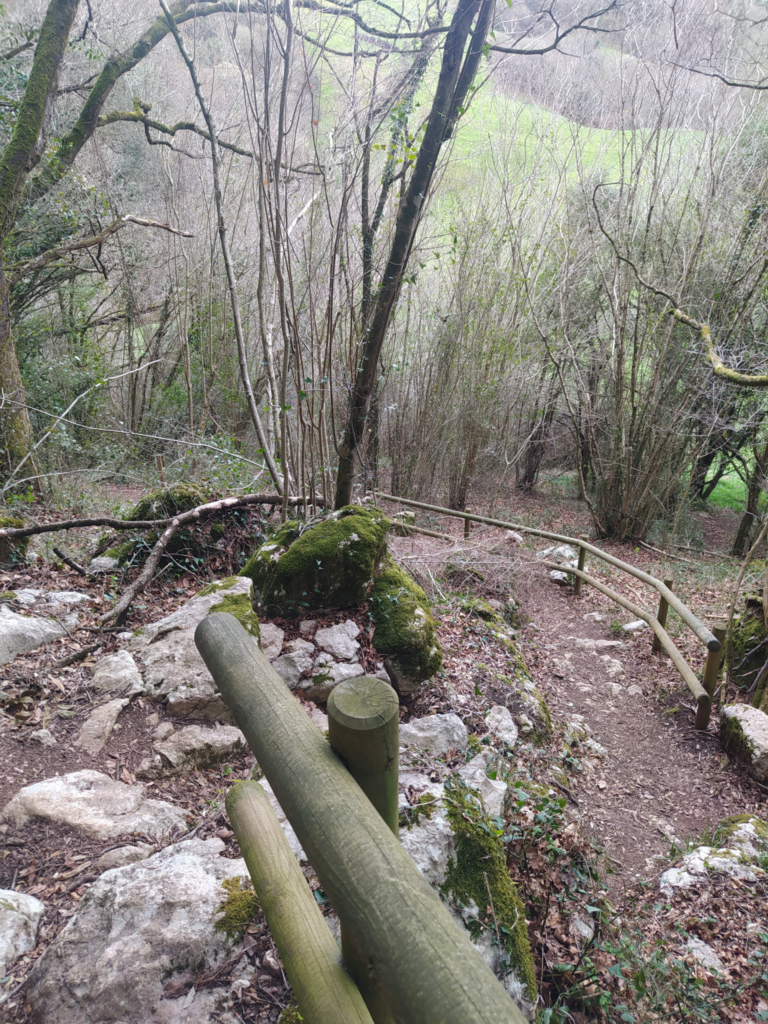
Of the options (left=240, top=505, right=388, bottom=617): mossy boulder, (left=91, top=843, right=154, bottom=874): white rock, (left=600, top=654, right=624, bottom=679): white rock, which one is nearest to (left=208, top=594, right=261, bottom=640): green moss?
(left=240, top=505, right=388, bottom=617): mossy boulder

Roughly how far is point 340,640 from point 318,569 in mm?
488

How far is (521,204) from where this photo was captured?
8.11 metres

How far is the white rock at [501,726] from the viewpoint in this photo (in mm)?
3104

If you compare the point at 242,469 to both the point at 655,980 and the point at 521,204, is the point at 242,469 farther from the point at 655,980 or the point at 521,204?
the point at 521,204

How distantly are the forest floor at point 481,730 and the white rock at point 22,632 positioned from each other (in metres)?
0.07

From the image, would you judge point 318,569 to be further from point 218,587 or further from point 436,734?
point 436,734

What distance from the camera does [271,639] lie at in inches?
133

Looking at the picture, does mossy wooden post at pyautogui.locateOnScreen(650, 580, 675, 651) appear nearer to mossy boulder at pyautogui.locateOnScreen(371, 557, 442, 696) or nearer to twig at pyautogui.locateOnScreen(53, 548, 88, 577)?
mossy boulder at pyautogui.locateOnScreen(371, 557, 442, 696)

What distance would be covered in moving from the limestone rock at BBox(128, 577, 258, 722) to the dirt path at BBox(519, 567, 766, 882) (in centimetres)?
224

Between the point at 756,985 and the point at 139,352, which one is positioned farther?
the point at 139,352

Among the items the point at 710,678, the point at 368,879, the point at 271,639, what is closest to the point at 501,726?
the point at 271,639

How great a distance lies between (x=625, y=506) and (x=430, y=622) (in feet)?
21.6

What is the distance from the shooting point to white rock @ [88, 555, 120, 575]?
438 centimetres

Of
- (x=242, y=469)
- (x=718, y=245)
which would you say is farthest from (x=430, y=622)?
(x=718, y=245)
